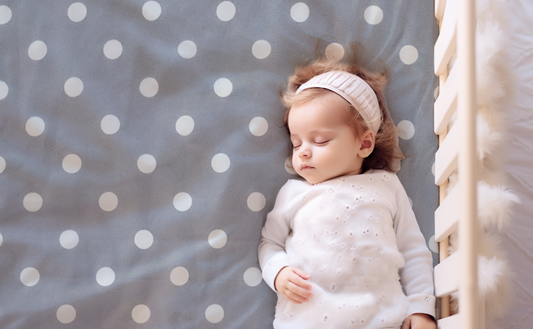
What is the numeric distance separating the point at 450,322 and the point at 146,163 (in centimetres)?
75

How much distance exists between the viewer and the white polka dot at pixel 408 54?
1.15m

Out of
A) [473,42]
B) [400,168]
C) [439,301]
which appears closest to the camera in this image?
[473,42]

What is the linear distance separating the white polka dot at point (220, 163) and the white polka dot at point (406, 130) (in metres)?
0.42

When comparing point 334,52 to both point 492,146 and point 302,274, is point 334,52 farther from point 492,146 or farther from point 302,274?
point 302,274

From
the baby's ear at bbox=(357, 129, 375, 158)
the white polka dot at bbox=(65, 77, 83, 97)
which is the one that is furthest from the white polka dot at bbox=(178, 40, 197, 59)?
the baby's ear at bbox=(357, 129, 375, 158)

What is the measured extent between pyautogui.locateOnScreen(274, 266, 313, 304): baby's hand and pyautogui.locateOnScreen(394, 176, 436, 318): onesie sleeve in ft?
0.72

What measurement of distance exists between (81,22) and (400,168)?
0.86m

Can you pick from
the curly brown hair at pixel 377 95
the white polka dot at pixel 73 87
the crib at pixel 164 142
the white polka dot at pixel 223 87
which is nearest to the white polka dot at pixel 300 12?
Result: the crib at pixel 164 142

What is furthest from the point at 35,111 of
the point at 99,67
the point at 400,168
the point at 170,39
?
the point at 400,168

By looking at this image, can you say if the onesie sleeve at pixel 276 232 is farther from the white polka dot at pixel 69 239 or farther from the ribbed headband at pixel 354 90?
the white polka dot at pixel 69 239

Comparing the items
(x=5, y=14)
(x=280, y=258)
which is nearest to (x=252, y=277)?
(x=280, y=258)

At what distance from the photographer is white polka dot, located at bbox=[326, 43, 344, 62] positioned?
116 centimetres

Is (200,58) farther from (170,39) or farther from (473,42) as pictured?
(473,42)

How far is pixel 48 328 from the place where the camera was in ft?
3.52
